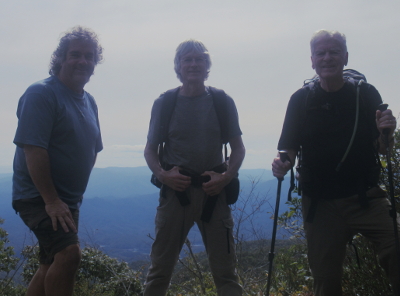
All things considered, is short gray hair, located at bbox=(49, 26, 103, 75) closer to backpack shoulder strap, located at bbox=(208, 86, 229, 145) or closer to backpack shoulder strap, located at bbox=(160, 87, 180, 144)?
backpack shoulder strap, located at bbox=(160, 87, 180, 144)

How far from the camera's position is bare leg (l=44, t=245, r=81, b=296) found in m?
2.52

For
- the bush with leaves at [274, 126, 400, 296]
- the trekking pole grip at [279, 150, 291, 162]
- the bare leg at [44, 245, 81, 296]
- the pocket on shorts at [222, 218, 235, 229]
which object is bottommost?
the bush with leaves at [274, 126, 400, 296]

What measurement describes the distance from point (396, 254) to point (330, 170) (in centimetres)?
68

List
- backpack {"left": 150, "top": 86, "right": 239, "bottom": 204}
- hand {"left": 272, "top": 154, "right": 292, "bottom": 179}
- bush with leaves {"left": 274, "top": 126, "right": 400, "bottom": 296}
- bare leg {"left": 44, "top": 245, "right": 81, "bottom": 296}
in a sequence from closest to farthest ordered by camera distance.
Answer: bare leg {"left": 44, "top": 245, "right": 81, "bottom": 296}, hand {"left": 272, "top": 154, "right": 292, "bottom": 179}, backpack {"left": 150, "top": 86, "right": 239, "bottom": 204}, bush with leaves {"left": 274, "top": 126, "right": 400, "bottom": 296}

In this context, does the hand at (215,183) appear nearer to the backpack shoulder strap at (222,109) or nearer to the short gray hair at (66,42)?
the backpack shoulder strap at (222,109)

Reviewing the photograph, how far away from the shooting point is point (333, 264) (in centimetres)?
274

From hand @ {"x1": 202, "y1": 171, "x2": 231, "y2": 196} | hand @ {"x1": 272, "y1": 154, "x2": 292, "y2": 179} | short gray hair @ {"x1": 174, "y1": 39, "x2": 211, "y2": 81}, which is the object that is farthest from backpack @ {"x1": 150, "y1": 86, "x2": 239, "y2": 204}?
hand @ {"x1": 272, "y1": 154, "x2": 292, "y2": 179}

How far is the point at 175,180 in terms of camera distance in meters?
2.90

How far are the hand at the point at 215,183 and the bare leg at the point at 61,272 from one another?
1.03 meters

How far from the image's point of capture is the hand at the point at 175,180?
2896mm

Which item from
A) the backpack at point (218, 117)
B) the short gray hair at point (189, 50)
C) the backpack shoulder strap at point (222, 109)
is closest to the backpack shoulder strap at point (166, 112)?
the backpack at point (218, 117)

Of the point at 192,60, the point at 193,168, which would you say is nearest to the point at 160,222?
the point at 193,168

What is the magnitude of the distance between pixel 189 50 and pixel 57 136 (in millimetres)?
1216

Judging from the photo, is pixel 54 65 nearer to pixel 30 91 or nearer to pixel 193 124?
pixel 30 91
